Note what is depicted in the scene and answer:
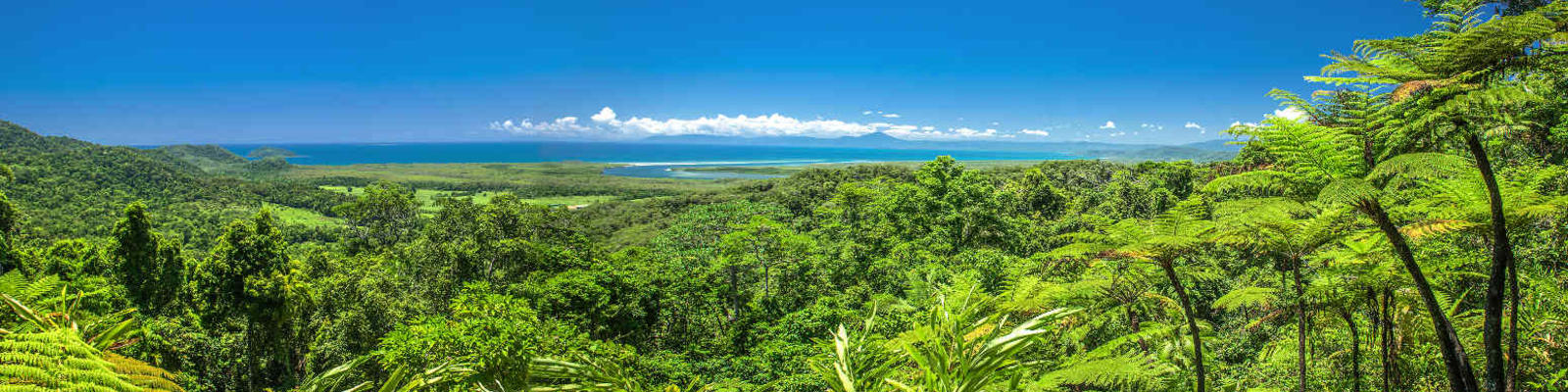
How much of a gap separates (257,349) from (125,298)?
4.52m

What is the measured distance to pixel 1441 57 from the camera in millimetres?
2527

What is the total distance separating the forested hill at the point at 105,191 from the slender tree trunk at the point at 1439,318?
7626cm

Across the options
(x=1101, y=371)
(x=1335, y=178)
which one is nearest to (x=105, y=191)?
(x=1101, y=371)

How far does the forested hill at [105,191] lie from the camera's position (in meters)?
59.0

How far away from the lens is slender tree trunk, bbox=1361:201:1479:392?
3.26m

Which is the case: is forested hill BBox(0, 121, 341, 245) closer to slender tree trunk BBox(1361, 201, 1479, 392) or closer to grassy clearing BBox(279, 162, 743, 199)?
grassy clearing BBox(279, 162, 743, 199)

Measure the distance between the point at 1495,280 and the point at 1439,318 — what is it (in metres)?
0.36

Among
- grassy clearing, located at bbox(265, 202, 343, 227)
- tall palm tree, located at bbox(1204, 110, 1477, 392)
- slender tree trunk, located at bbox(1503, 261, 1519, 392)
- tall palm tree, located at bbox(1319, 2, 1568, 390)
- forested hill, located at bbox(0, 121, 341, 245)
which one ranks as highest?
tall palm tree, located at bbox(1319, 2, 1568, 390)

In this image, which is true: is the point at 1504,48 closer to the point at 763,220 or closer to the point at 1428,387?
the point at 1428,387

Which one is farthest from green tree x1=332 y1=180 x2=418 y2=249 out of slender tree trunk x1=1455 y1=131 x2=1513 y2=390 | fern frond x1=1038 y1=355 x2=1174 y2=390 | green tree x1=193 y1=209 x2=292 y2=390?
slender tree trunk x1=1455 y1=131 x2=1513 y2=390

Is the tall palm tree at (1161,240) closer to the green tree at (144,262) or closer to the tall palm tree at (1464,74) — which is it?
the tall palm tree at (1464,74)

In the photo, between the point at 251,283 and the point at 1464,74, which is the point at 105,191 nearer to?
the point at 251,283

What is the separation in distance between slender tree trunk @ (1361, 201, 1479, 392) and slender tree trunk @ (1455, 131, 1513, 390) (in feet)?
0.54

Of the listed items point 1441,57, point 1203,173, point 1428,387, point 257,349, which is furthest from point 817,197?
point 1441,57
